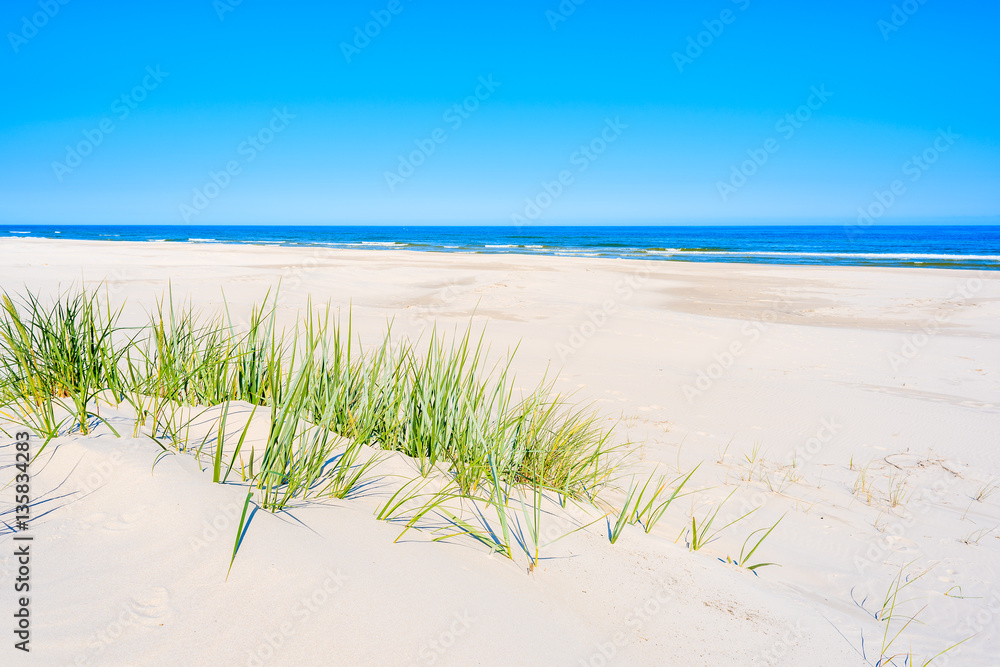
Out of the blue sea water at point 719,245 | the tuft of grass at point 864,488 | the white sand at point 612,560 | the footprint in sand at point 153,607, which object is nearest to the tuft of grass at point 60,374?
the white sand at point 612,560

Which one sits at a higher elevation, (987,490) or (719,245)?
(719,245)

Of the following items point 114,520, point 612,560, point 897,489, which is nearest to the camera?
point 114,520

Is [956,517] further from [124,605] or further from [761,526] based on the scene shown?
[124,605]

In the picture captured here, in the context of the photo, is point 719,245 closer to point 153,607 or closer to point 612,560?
point 612,560

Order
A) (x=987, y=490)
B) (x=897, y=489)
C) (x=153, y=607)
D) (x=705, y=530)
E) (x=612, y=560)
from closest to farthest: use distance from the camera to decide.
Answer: (x=153, y=607)
(x=612, y=560)
(x=705, y=530)
(x=897, y=489)
(x=987, y=490)

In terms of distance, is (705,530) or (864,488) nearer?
(705,530)

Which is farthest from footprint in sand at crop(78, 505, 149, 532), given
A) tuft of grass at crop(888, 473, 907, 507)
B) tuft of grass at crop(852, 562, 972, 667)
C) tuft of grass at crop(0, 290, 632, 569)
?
tuft of grass at crop(888, 473, 907, 507)

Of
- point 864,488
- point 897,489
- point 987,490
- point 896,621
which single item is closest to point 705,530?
point 896,621

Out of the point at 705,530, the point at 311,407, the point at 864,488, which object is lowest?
the point at 864,488

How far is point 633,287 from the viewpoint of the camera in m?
16.3

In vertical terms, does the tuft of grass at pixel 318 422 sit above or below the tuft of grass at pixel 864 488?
above

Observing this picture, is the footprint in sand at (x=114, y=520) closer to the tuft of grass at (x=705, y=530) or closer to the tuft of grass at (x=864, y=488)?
the tuft of grass at (x=705, y=530)

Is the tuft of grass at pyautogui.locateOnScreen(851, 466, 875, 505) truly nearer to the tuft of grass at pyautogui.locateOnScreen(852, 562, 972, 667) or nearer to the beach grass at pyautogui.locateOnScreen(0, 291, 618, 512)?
the tuft of grass at pyautogui.locateOnScreen(852, 562, 972, 667)

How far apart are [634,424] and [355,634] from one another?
357 centimetres
